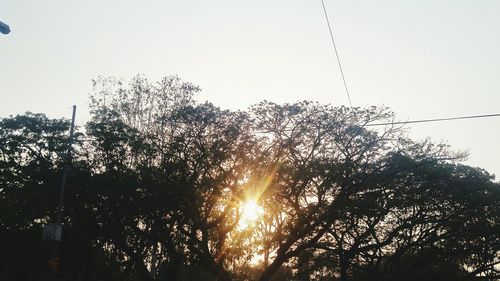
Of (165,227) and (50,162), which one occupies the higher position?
(50,162)

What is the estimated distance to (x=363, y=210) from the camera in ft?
77.2

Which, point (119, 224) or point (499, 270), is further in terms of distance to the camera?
point (499, 270)

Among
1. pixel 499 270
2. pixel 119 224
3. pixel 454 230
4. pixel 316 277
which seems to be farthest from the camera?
pixel 316 277

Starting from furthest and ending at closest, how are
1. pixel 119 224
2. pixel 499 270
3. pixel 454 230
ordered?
pixel 499 270, pixel 454 230, pixel 119 224

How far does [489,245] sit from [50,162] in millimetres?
27108

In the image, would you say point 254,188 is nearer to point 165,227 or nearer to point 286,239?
point 286,239

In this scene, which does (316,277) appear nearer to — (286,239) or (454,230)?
(454,230)

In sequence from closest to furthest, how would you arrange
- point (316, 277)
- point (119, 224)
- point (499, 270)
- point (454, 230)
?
1. point (119, 224)
2. point (454, 230)
3. point (499, 270)
4. point (316, 277)

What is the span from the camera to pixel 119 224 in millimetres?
22688

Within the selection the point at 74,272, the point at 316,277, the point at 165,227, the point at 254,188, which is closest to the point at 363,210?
the point at 254,188

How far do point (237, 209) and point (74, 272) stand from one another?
9.34 m

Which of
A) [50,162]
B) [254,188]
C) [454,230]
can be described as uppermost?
[50,162]

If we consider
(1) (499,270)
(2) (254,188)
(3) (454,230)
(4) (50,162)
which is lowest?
(1) (499,270)

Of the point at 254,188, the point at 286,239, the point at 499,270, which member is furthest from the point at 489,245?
the point at 254,188
